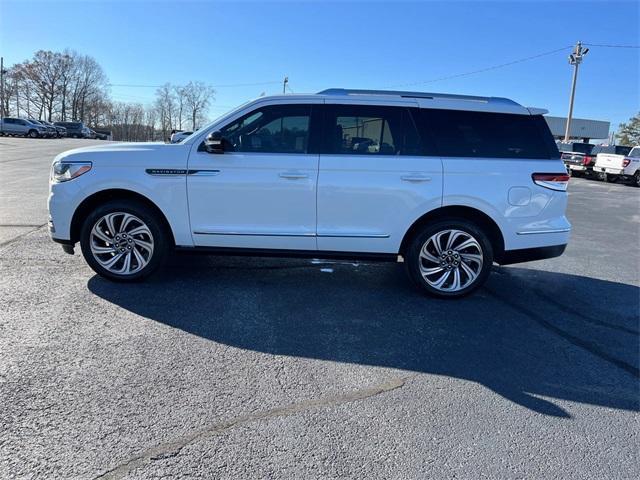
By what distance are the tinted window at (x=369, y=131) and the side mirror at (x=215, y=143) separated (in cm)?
104

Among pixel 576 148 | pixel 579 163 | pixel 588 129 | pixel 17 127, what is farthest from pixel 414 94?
pixel 588 129

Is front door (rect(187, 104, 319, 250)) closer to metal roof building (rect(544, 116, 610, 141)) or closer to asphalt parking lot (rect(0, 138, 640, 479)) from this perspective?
asphalt parking lot (rect(0, 138, 640, 479))

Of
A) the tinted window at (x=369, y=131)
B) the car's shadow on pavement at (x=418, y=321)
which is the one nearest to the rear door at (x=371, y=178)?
the tinted window at (x=369, y=131)

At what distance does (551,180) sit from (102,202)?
466cm

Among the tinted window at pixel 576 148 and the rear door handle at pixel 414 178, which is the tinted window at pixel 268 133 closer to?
the rear door handle at pixel 414 178

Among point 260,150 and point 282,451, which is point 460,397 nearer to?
point 282,451

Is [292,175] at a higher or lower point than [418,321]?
higher

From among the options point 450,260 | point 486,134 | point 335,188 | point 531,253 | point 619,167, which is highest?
point 619,167

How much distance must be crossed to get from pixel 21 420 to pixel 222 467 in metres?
1.24

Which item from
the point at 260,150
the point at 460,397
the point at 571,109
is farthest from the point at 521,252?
the point at 571,109

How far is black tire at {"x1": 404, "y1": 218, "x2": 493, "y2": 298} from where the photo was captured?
4836mm

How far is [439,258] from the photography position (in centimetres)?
493

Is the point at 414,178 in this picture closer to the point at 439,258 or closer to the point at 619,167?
the point at 439,258

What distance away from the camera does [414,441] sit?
104 inches
